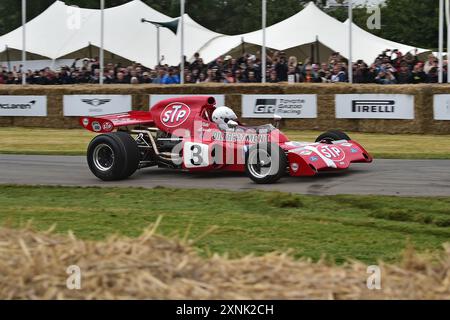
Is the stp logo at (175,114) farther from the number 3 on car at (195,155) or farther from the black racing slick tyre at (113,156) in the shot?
the black racing slick tyre at (113,156)

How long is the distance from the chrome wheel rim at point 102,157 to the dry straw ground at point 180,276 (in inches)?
288

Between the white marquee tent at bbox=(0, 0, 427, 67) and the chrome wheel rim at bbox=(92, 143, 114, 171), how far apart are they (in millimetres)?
17238

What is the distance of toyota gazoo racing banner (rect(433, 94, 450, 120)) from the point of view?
1695cm

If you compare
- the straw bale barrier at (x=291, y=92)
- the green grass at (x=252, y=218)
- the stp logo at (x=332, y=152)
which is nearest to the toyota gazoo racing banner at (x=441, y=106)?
the straw bale barrier at (x=291, y=92)

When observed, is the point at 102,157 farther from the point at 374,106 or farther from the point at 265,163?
the point at 374,106

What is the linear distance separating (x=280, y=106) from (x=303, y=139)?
206 centimetres

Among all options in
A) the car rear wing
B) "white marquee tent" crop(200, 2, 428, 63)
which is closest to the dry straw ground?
the car rear wing

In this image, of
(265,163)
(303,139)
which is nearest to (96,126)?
(265,163)

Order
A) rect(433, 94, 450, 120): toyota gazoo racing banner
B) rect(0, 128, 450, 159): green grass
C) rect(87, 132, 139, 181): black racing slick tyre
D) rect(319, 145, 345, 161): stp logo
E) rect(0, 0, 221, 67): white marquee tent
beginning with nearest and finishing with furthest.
→ rect(319, 145, 345, 161): stp logo → rect(87, 132, 139, 181): black racing slick tyre → rect(0, 128, 450, 159): green grass → rect(433, 94, 450, 120): toyota gazoo racing banner → rect(0, 0, 221, 67): white marquee tent

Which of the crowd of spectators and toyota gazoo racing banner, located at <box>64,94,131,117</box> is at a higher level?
the crowd of spectators

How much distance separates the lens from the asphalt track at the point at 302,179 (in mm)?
10250

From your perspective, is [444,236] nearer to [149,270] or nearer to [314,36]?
[149,270]

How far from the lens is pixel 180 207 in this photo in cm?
912

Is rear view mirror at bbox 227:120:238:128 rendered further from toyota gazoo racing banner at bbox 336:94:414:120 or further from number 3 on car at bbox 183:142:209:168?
toyota gazoo racing banner at bbox 336:94:414:120
